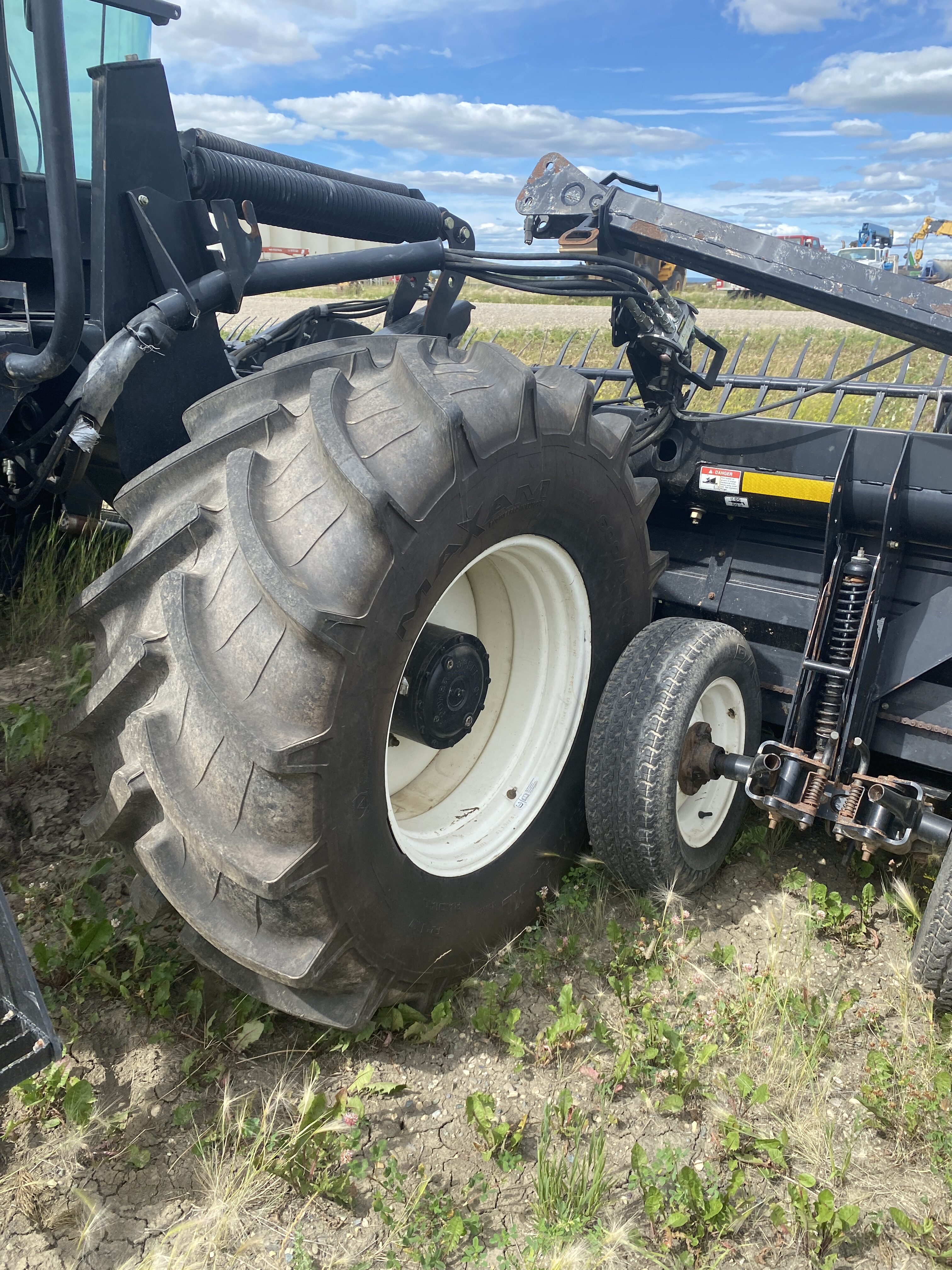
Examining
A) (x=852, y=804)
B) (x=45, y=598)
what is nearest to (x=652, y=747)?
(x=852, y=804)

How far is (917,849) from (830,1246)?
1.30 m

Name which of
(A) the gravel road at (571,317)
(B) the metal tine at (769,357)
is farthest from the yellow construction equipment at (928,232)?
(B) the metal tine at (769,357)

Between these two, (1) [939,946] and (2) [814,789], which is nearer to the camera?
(1) [939,946]

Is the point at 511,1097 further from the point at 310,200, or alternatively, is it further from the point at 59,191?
the point at 310,200

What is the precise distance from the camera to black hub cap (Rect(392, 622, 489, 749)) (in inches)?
83.9

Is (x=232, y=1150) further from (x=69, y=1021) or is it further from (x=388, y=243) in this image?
(x=388, y=243)

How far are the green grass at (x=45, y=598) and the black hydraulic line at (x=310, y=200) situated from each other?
1.40m

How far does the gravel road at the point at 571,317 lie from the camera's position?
19.0 meters

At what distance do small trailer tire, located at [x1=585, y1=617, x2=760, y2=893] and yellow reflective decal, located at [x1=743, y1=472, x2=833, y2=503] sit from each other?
476mm

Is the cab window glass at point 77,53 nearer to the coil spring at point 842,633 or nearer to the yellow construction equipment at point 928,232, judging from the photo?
the coil spring at point 842,633

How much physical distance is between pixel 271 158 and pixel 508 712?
1.87m

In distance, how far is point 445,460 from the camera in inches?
72.1

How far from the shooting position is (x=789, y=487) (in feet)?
9.35

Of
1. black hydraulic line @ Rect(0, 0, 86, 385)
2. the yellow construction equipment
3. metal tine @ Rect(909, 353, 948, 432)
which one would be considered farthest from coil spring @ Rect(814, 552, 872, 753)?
the yellow construction equipment
